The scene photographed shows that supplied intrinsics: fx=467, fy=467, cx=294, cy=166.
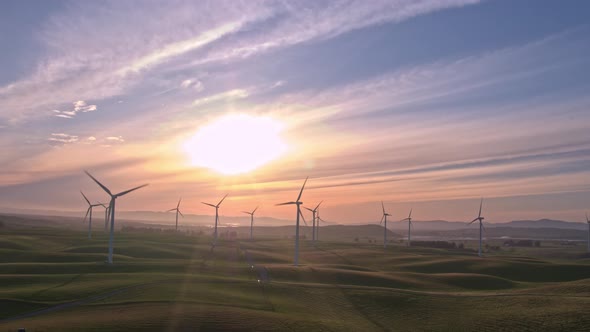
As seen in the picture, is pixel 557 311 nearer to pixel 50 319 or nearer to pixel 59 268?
pixel 50 319

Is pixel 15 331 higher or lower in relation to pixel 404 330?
higher

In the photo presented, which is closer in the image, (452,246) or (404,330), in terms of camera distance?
(404,330)

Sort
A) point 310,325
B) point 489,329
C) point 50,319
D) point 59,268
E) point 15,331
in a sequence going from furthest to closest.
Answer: point 59,268 → point 489,329 → point 310,325 → point 50,319 → point 15,331

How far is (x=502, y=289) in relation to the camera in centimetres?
7531

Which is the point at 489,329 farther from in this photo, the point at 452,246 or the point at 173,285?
the point at 452,246

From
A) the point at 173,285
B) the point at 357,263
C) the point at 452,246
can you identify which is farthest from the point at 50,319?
the point at 452,246

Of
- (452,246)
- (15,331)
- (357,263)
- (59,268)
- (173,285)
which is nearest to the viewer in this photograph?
(15,331)

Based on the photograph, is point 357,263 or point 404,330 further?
point 357,263

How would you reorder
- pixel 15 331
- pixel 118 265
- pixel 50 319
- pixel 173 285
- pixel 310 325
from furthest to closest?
pixel 118 265 → pixel 173 285 → pixel 310 325 → pixel 50 319 → pixel 15 331

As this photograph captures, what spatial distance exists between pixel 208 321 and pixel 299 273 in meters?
39.6

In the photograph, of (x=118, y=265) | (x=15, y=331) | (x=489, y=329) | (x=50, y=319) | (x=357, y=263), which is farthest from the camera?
(x=357, y=263)

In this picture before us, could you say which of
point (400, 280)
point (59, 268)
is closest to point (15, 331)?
point (59, 268)

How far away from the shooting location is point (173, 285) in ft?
185

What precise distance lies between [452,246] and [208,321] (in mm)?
157537
